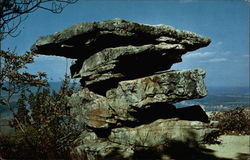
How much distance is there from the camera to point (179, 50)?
34.5ft

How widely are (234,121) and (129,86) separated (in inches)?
411

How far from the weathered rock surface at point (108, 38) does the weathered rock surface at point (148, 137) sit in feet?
12.6

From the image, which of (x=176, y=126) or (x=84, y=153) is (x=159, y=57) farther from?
(x=84, y=153)

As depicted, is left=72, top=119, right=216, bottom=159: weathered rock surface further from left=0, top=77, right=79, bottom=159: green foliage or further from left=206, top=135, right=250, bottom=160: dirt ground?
left=206, top=135, right=250, bottom=160: dirt ground

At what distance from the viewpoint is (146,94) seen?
31.1ft

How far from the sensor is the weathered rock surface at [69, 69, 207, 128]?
945cm

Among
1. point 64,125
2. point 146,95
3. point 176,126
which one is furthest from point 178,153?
point 64,125

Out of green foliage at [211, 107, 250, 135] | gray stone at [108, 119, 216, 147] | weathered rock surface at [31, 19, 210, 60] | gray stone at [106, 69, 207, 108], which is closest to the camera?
weathered rock surface at [31, 19, 210, 60]

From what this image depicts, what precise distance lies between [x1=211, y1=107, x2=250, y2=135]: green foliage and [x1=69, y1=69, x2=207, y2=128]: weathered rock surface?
7.70m

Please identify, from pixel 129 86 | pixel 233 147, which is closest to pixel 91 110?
pixel 129 86

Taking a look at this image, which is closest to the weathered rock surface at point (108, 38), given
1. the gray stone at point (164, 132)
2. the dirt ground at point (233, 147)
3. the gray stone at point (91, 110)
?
the gray stone at point (91, 110)

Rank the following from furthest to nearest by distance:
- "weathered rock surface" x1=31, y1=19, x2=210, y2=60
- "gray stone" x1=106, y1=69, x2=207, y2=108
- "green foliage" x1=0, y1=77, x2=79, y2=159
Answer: "gray stone" x1=106, y1=69, x2=207, y2=108 → "weathered rock surface" x1=31, y1=19, x2=210, y2=60 → "green foliage" x1=0, y1=77, x2=79, y2=159

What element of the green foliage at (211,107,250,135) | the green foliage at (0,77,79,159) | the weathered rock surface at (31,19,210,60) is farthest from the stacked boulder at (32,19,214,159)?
the green foliage at (211,107,250,135)

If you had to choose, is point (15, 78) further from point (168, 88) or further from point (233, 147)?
point (233, 147)
